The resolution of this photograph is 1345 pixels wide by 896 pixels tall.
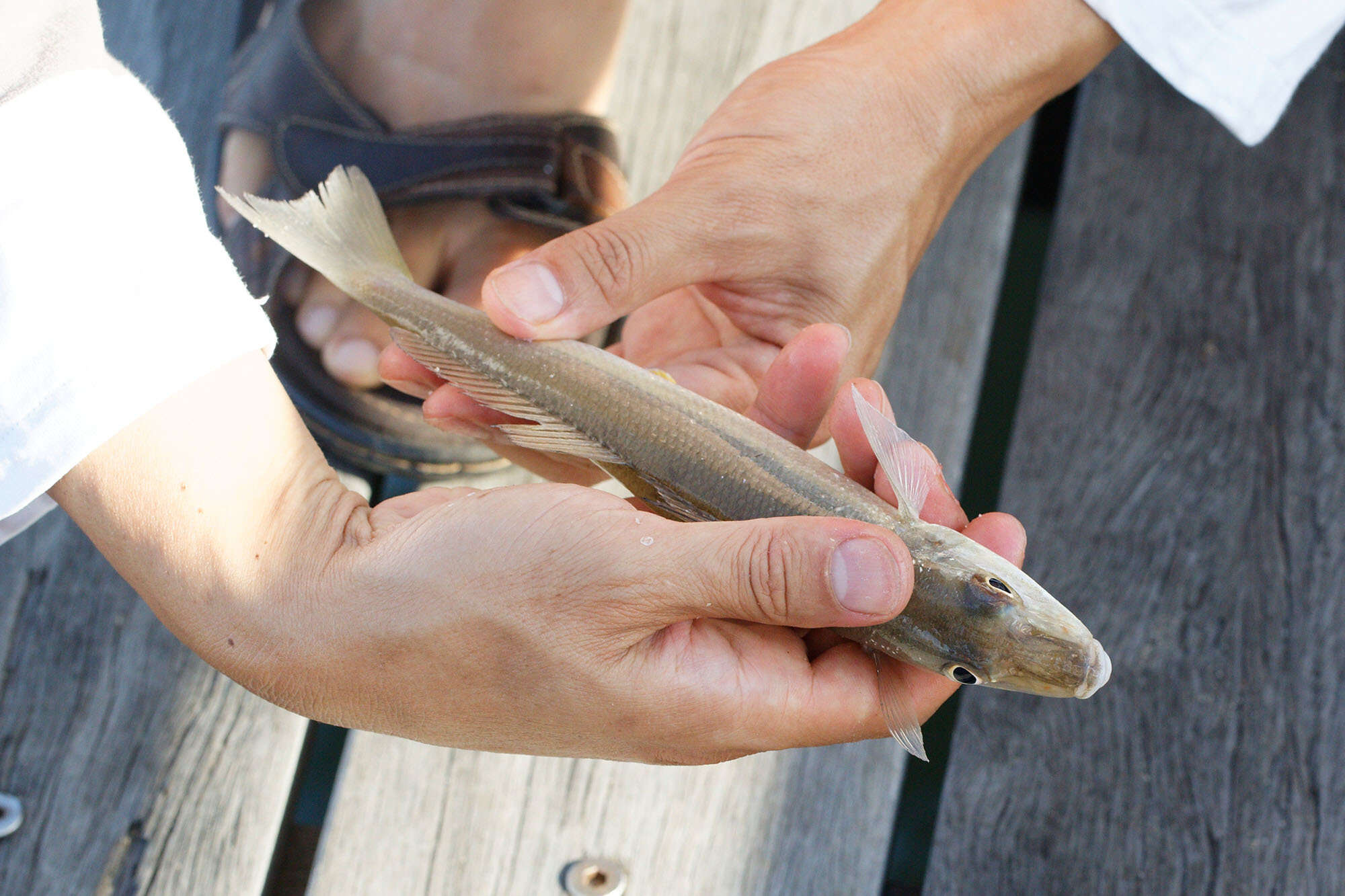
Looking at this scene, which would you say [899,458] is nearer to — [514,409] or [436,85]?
[514,409]

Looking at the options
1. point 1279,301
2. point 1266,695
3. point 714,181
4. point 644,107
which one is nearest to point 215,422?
point 714,181

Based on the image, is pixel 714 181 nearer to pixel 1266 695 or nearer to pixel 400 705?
pixel 400 705

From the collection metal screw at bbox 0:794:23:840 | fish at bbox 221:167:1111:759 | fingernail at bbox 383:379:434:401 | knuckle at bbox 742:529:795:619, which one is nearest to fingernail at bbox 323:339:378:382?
fingernail at bbox 383:379:434:401

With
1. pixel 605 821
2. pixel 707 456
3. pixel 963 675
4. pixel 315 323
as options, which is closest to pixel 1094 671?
pixel 963 675

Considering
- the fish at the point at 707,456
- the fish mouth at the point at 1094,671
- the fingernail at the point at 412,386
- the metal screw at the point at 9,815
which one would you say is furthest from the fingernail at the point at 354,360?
the fish mouth at the point at 1094,671

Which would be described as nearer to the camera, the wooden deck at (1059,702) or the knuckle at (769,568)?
the knuckle at (769,568)

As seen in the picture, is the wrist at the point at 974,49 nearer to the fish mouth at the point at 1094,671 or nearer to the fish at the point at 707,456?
the fish at the point at 707,456

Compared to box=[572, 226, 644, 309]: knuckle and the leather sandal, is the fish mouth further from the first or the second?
the leather sandal
